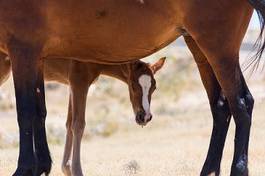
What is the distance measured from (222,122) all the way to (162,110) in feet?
52.8

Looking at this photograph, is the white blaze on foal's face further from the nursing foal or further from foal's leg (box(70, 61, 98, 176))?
foal's leg (box(70, 61, 98, 176))

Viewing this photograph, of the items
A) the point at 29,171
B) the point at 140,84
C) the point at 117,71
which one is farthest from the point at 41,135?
the point at 117,71

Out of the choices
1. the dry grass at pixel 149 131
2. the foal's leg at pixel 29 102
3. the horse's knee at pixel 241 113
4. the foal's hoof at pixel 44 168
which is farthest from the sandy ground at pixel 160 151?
the foal's leg at pixel 29 102

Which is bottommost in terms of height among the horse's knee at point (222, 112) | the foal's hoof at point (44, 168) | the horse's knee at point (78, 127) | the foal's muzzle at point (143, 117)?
the foal's hoof at point (44, 168)

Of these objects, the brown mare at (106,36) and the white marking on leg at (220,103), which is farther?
the white marking on leg at (220,103)

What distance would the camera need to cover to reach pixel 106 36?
9.45 meters

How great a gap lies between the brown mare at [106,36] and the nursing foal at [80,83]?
1.80m

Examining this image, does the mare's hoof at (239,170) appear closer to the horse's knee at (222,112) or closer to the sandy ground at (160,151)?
the horse's knee at (222,112)

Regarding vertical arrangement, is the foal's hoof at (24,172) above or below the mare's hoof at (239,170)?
above

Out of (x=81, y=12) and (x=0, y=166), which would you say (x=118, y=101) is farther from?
(x=81, y=12)

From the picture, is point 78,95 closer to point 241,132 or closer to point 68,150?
point 68,150

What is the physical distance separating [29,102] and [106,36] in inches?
43.1

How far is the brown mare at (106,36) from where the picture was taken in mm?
9102

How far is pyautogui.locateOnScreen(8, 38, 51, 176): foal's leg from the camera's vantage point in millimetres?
9073
